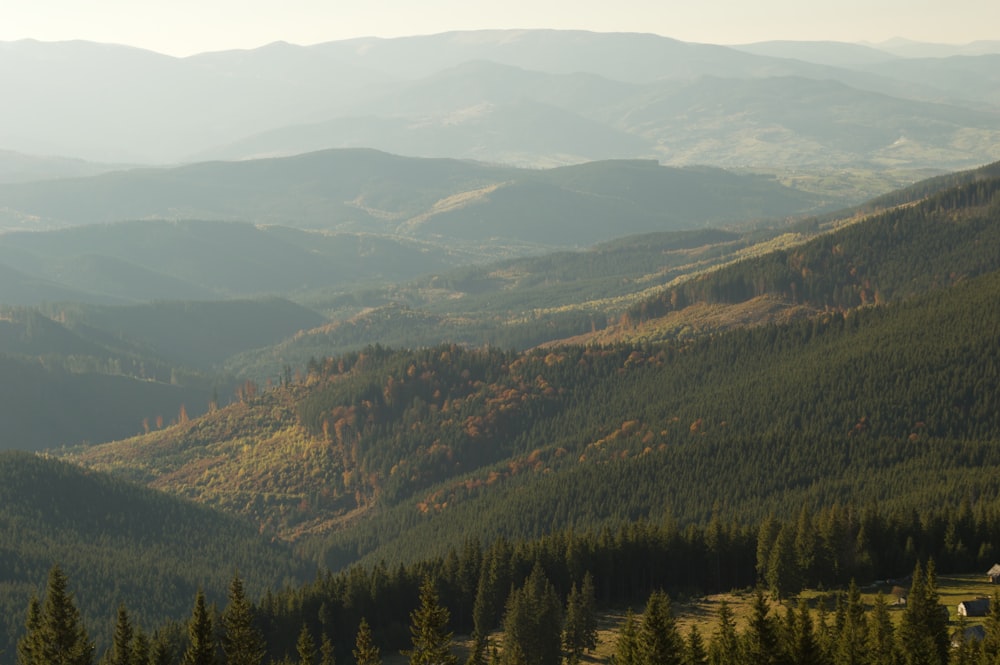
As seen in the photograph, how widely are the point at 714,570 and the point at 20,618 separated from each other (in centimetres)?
9886

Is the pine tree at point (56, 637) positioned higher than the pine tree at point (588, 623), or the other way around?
the pine tree at point (56, 637)

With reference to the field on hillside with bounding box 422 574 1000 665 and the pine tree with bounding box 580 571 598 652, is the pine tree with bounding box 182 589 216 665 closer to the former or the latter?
the field on hillside with bounding box 422 574 1000 665

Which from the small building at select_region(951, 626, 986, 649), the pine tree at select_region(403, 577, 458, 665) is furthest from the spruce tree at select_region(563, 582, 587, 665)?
the pine tree at select_region(403, 577, 458, 665)

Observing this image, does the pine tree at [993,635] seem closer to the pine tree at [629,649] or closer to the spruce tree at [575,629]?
the pine tree at [629,649]

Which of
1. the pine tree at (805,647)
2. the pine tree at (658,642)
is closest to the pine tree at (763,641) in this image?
the pine tree at (805,647)

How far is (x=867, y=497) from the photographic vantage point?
191875 millimetres

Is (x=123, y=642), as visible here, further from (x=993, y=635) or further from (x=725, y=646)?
(x=993, y=635)

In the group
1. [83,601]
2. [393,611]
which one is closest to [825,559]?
[393,611]

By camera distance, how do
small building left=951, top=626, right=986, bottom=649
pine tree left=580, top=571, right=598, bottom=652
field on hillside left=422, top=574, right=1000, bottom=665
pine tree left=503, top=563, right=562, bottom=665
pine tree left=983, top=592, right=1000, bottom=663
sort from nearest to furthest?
pine tree left=983, top=592, right=1000, bottom=663 < small building left=951, top=626, right=986, bottom=649 < pine tree left=503, top=563, right=562, bottom=665 < field on hillside left=422, top=574, right=1000, bottom=665 < pine tree left=580, top=571, right=598, bottom=652

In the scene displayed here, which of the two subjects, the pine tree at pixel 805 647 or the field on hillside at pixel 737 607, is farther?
the field on hillside at pixel 737 607

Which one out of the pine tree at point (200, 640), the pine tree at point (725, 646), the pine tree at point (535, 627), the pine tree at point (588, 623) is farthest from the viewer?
→ the pine tree at point (588, 623)

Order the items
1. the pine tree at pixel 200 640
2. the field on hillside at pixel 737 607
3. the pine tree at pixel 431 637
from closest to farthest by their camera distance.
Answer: the pine tree at pixel 431 637
the pine tree at pixel 200 640
the field on hillside at pixel 737 607

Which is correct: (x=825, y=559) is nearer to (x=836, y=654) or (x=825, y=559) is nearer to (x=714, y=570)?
(x=714, y=570)

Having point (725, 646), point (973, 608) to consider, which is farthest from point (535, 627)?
point (973, 608)
